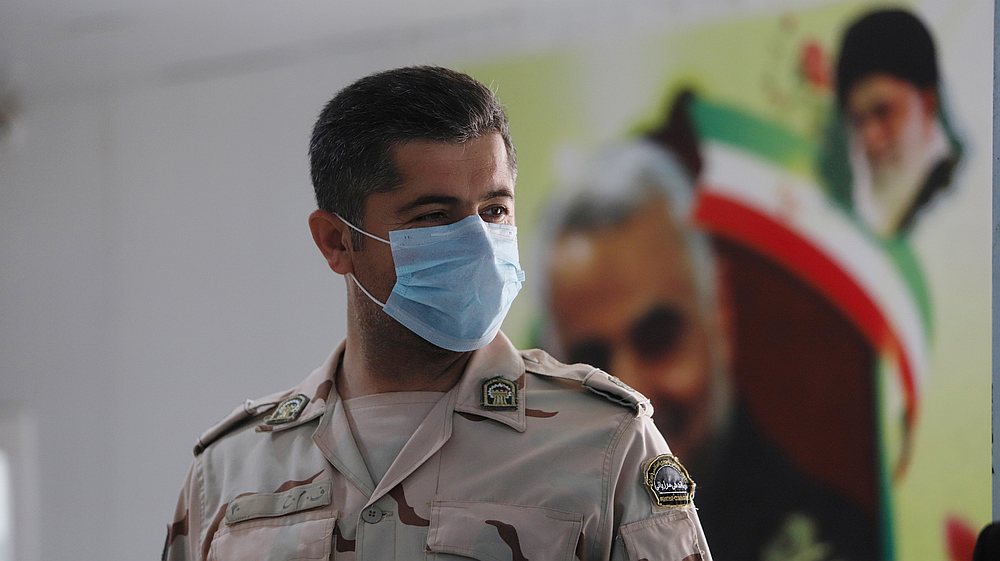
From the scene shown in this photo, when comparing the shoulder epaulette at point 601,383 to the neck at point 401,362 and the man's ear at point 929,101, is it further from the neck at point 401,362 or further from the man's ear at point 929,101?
the man's ear at point 929,101

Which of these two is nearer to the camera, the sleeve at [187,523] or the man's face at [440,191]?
the man's face at [440,191]

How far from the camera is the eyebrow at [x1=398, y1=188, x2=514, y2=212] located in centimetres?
148

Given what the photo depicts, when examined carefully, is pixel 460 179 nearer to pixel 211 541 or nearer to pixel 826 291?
pixel 211 541

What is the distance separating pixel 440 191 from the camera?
1471 mm

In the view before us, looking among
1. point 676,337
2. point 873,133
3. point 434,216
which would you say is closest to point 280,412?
point 434,216

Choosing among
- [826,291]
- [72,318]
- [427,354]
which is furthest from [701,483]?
[72,318]

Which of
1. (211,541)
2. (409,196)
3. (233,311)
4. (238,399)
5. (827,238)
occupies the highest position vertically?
(409,196)

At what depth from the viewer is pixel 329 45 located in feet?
13.6

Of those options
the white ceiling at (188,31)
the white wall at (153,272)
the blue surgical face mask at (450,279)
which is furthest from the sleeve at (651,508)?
the white wall at (153,272)

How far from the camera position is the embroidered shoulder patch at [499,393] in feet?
4.98

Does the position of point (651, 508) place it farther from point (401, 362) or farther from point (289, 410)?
point (289, 410)

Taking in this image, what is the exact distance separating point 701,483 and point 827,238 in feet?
2.80

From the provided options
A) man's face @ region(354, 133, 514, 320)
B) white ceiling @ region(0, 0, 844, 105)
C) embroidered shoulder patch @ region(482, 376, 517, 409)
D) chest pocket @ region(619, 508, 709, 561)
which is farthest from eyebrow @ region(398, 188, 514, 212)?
white ceiling @ region(0, 0, 844, 105)

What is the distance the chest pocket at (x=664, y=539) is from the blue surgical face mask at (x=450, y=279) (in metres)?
0.34
